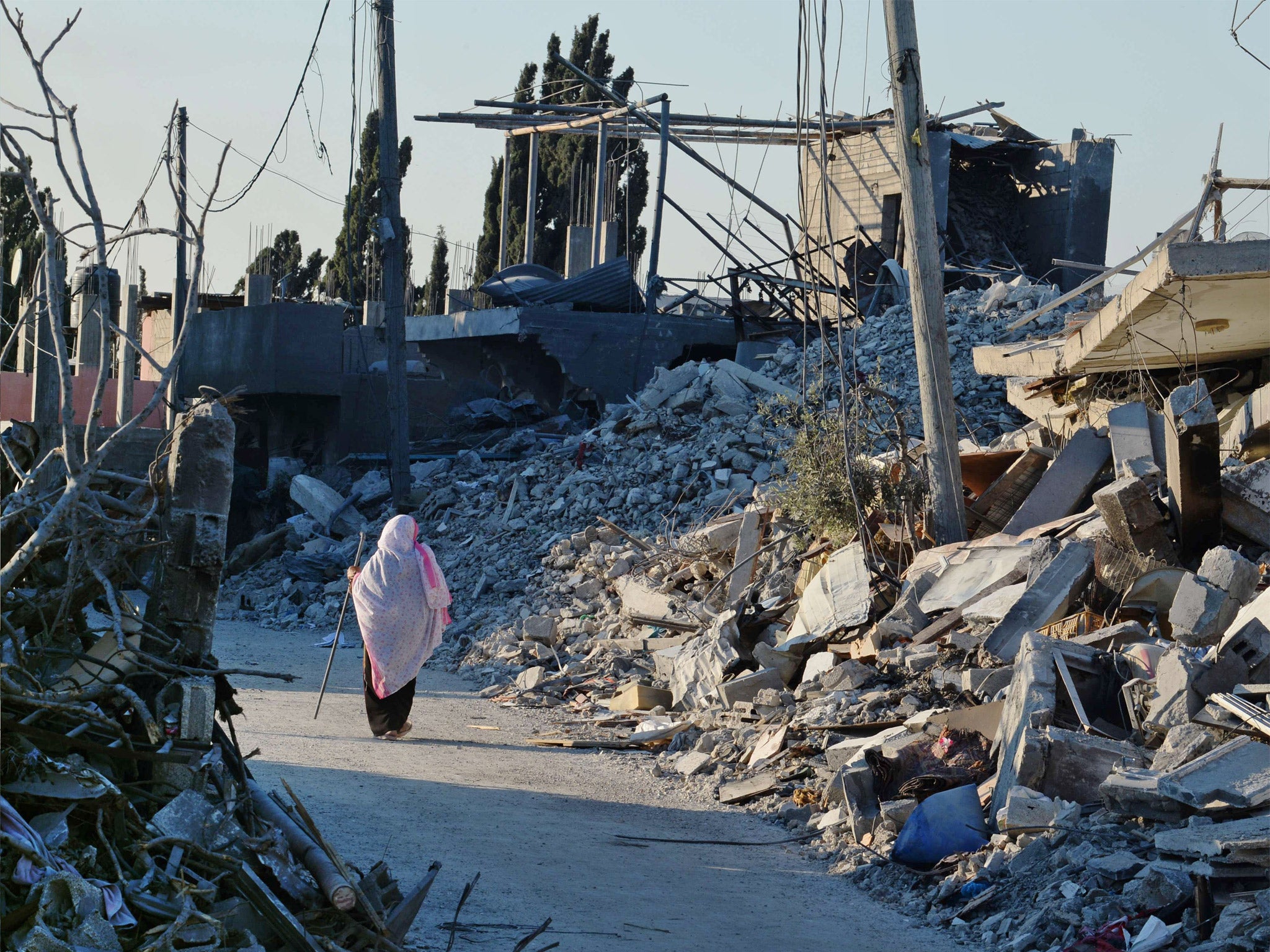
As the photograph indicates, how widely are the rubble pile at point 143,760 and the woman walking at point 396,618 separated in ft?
11.0

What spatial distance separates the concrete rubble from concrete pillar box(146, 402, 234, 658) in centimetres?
290

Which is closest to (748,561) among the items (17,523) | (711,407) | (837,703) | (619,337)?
(837,703)

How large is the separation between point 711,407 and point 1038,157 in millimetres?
9673

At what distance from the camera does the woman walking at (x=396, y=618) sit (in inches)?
304

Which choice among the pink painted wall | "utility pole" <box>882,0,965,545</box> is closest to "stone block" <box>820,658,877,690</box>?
"utility pole" <box>882,0,965,545</box>

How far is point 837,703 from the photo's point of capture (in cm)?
697

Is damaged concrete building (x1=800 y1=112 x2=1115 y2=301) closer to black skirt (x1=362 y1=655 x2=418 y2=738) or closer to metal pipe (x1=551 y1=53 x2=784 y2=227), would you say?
metal pipe (x1=551 y1=53 x2=784 y2=227)

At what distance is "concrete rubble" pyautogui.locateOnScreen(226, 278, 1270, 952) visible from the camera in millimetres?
4574

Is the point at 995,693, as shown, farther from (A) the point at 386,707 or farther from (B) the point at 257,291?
(B) the point at 257,291

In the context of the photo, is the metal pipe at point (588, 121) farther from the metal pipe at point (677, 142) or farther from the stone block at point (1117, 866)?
the stone block at point (1117, 866)

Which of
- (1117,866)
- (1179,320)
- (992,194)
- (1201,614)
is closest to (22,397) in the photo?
(1179,320)

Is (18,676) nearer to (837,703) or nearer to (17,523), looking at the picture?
(17,523)

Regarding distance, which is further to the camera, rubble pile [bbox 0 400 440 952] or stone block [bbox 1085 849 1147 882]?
stone block [bbox 1085 849 1147 882]

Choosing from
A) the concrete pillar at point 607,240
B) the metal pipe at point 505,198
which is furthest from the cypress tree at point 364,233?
the concrete pillar at point 607,240
